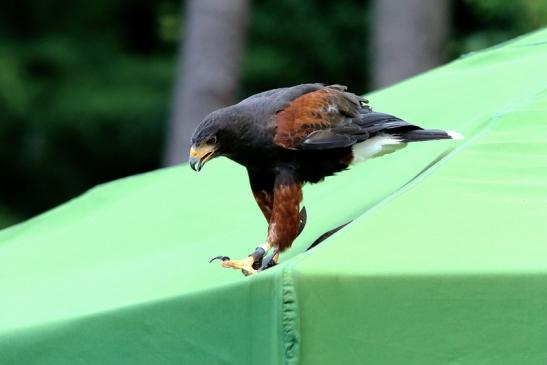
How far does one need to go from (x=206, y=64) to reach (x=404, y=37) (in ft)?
4.90

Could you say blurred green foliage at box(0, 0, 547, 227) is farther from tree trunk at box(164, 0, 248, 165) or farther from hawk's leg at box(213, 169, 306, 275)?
hawk's leg at box(213, 169, 306, 275)

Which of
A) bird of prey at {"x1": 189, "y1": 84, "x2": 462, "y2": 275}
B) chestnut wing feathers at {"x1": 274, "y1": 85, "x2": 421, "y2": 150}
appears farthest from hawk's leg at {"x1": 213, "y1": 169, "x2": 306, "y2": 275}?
chestnut wing feathers at {"x1": 274, "y1": 85, "x2": 421, "y2": 150}

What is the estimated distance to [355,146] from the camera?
360 cm

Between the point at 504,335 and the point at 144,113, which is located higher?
the point at 504,335

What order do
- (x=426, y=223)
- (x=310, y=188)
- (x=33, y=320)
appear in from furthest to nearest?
1. (x=310, y=188)
2. (x=33, y=320)
3. (x=426, y=223)

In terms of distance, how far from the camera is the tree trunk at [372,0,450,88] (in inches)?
365

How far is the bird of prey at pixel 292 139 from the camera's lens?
3343 millimetres

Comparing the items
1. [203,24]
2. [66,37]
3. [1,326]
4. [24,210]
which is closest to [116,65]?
[66,37]

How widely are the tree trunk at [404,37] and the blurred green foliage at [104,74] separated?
3.44m

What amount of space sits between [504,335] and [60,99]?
10866 millimetres

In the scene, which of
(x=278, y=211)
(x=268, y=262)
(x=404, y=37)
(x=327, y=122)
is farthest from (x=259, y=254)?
(x=404, y=37)

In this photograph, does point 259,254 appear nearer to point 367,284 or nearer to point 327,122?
point 327,122

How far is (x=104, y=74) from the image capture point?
1323 cm

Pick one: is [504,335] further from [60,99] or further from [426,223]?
[60,99]
